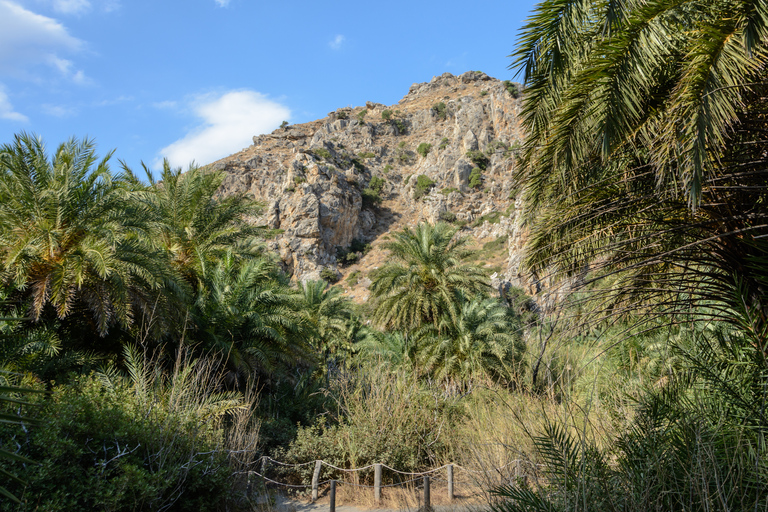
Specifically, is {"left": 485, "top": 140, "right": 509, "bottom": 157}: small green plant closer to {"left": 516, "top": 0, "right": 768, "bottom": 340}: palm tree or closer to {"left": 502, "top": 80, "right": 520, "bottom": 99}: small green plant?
{"left": 502, "top": 80, "right": 520, "bottom": 99}: small green plant

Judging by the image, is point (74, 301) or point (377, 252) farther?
point (377, 252)

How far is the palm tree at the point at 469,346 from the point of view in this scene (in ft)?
54.9

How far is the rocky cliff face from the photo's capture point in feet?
160

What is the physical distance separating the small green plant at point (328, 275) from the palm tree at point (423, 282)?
2890cm

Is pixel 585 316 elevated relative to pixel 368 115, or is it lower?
lower

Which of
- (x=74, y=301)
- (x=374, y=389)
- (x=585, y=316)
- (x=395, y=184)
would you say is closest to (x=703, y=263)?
(x=585, y=316)

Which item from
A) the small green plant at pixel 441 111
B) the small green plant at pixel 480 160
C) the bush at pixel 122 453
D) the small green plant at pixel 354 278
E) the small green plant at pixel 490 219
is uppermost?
the small green plant at pixel 441 111

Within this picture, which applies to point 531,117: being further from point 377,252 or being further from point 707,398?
point 377,252

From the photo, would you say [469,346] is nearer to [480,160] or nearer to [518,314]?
[518,314]

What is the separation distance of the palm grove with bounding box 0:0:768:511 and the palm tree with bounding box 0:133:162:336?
0.17 feet

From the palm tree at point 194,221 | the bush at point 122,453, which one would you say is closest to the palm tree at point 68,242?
the bush at point 122,453

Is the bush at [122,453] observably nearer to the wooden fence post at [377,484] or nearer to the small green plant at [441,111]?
the wooden fence post at [377,484]

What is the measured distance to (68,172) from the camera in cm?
930

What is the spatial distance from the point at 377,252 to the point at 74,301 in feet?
142
